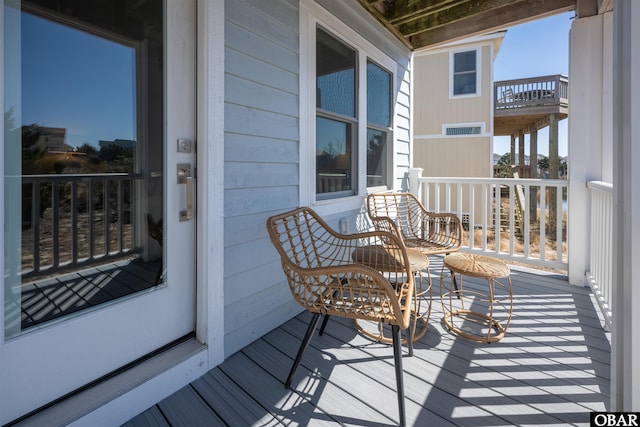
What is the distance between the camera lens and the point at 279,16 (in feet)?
7.12

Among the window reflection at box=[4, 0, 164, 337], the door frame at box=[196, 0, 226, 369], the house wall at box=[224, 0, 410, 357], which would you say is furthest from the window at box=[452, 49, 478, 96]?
the window reflection at box=[4, 0, 164, 337]

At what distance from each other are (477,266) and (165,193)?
190 cm

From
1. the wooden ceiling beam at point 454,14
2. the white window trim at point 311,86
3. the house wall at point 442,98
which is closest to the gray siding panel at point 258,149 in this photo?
the white window trim at point 311,86

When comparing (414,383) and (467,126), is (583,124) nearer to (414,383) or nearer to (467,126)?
(414,383)

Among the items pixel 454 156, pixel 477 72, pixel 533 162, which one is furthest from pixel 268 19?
pixel 533 162

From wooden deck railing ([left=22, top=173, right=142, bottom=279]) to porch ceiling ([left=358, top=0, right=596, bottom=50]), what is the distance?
9.05 feet

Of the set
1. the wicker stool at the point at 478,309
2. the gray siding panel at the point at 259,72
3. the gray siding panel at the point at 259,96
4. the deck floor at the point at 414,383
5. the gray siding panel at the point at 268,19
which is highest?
the gray siding panel at the point at 268,19

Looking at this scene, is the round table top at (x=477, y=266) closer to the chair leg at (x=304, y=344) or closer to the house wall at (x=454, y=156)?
the chair leg at (x=304, y=344)

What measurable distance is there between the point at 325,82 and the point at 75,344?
2294 mm

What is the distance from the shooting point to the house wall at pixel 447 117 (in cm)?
823

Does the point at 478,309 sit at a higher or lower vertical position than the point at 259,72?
lower

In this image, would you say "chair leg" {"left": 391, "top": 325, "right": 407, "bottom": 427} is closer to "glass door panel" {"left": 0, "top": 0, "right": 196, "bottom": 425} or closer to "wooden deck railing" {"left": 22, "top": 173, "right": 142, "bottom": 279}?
"glass door panel" {"left": 0, "top": 0, "right": 196, "bottom": 425}

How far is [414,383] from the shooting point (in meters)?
1.67

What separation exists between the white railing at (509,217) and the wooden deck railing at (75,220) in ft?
8.92
